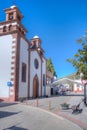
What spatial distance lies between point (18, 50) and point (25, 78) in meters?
4.82

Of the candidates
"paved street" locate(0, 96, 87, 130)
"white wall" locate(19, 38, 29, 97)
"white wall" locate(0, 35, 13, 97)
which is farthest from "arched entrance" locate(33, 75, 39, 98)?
"paved street" locate(0, 96, 87, 130)

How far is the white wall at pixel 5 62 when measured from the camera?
86.9 feet

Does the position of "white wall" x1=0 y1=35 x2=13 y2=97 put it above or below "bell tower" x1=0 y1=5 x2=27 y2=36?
below

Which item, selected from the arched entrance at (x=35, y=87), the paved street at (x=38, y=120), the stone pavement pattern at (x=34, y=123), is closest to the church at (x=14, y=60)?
the arched entrance at (x=35, y=87)

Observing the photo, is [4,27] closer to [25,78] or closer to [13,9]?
[13,9]

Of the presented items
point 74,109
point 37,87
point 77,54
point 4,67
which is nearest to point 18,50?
point 4,67

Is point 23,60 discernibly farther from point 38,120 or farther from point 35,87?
point 38,120

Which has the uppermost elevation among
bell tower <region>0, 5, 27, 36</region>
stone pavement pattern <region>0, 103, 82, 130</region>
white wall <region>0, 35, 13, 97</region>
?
bell tower <region>0, 5, 27, 36</region>

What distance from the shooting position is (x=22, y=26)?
101 ft

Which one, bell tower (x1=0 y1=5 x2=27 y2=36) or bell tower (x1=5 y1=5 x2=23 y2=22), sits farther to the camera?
bell tower (x1=5 y1=5 x2=23 y2=22)

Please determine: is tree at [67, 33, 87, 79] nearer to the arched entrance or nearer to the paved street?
the paved street

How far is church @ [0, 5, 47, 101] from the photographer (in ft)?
86.3

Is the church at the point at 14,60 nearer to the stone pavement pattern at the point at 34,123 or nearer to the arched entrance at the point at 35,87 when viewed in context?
the arched entrance at the point at 35,87

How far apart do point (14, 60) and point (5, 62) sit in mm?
1422
